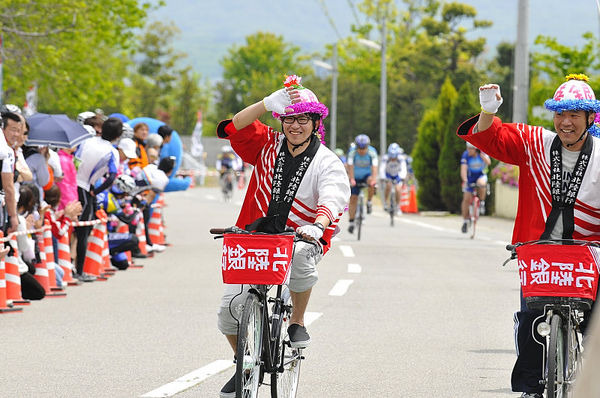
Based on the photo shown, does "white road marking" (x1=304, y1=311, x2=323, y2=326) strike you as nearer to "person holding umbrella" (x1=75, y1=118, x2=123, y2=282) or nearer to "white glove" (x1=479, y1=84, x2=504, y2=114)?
"person holding umbrella" (x1=75, y1=118, x2=123, y2=282)

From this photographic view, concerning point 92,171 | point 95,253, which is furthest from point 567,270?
→ point 95,253

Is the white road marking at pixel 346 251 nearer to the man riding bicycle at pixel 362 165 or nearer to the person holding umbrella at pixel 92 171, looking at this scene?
the man riding bicycle at pixel 362 165

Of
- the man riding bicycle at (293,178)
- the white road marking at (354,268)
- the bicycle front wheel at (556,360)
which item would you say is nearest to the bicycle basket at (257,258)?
the man riding bicycle at (293,178)

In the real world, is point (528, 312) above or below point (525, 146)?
below

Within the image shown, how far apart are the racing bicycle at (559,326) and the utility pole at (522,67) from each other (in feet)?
75.1

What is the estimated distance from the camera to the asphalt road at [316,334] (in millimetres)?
8133

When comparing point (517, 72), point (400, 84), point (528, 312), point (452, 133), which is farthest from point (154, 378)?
point (400, 84)

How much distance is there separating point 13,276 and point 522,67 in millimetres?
19474

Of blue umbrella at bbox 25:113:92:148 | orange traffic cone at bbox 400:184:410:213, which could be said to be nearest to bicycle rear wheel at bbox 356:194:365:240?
blue umbrella at bbox 25:113:92:148

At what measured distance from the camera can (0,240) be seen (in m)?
11.6

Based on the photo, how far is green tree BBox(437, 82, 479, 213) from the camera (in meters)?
37.5

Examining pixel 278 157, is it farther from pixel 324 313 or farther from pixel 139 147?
pixel 139 147

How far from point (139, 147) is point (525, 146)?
12.5m

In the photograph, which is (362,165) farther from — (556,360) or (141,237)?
(556,360)
